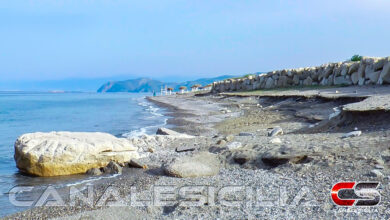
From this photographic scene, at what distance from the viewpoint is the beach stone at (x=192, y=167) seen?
5.87 metres

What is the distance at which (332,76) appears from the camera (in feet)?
71.6

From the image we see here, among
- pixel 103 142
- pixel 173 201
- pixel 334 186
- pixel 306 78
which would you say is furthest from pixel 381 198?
pixel 306 78

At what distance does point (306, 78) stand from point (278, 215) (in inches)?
899

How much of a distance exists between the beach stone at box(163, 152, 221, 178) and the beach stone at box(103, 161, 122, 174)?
1.36m

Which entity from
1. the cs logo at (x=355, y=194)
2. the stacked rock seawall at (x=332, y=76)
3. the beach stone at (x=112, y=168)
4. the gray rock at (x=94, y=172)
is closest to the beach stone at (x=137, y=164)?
the beach stone at (x=112, y=168)

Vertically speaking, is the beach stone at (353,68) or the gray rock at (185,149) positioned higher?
the beach stone at (353,68)

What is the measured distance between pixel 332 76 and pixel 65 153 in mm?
18588

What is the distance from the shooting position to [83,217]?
14.8ft

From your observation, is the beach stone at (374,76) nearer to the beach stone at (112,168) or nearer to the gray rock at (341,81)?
the gray rock at (341,81)

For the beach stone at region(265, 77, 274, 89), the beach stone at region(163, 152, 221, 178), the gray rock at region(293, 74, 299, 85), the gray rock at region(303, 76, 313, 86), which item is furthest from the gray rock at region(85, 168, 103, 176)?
the beach stone at region(265, 77, 274, 89)

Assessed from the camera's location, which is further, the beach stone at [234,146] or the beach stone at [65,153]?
the beach stone at [234,146]

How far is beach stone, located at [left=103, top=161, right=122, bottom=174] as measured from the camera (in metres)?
7.25

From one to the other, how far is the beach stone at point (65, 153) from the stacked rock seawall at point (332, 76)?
13337mm

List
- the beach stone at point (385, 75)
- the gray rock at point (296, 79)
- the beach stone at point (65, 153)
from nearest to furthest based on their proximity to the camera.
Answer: the beach stone at point (65, 153)
the beach stone at point (385, 75)
the gray rock at point (296, 79)
